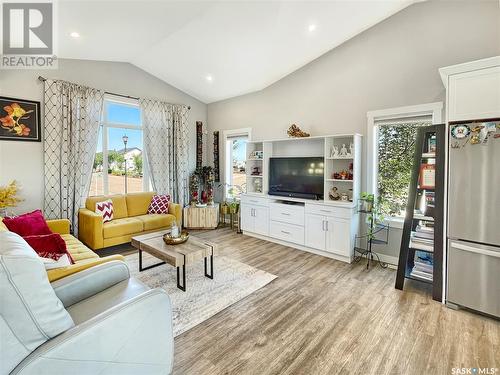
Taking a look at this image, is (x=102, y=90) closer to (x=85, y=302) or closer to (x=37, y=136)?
(x=37, y=136)

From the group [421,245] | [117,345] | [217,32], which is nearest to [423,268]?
[421,245]

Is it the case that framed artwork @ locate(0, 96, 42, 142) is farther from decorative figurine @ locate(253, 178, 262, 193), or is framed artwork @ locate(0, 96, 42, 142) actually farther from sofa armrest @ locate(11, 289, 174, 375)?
sofa armrest @ locate(11, 289, 174, 375)

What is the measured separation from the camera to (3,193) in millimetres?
3498

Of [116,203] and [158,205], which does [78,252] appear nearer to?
[116,203]

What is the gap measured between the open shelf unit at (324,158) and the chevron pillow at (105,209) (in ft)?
8.16

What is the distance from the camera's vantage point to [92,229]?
12.6 feet

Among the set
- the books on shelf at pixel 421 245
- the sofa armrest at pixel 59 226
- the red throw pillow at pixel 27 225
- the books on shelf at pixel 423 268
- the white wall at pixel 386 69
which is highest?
the white wall at pixel 386 69

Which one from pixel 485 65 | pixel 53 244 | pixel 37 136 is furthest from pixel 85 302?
pixel 485 65

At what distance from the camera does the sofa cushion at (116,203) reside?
4.22m

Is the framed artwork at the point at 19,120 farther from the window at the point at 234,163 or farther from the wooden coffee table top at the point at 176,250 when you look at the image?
the window at the point at 234,163

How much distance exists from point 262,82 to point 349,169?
2368 mm

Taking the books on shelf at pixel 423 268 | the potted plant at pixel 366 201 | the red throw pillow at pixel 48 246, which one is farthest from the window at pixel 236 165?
the red throw pillow at pixel 48 246

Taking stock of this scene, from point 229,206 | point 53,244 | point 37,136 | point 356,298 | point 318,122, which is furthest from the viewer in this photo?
point 229,206

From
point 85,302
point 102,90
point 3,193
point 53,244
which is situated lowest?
point 85,302
